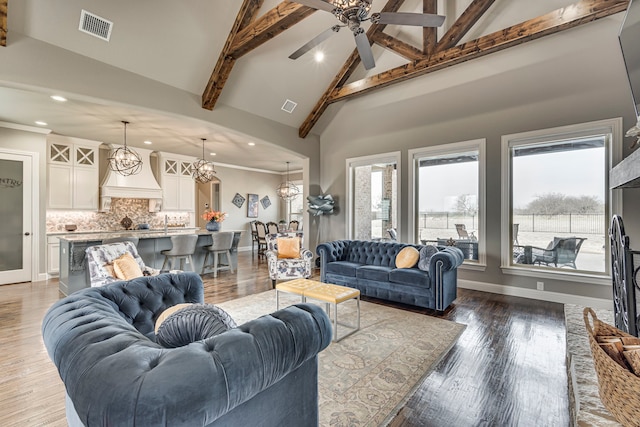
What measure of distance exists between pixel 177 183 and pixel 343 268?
5962 millimetres

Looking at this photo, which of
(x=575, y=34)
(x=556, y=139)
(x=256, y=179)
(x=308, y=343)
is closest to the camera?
(x=308, y=343)

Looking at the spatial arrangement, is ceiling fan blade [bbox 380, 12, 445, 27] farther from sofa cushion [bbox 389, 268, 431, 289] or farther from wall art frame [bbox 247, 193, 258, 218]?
wall art frame [bbox 247, 193, 258, 218]

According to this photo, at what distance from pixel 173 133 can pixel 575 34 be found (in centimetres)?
704

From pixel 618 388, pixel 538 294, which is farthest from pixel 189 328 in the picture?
pixel 538 294

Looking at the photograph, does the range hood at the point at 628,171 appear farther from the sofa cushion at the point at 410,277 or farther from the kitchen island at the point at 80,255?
the kitchen island at the point at 80,255

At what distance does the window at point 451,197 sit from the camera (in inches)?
197

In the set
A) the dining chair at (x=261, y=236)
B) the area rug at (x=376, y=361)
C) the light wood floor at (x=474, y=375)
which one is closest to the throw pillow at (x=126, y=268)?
the light wood floor at (x=474, y=375)

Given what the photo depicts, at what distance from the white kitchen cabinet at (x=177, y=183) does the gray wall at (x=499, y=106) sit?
4.93m

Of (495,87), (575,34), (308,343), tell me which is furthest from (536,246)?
(308,343)

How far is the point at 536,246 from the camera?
459cm

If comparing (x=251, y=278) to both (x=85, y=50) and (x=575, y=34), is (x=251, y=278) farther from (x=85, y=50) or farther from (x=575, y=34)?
(x=575, y=34)

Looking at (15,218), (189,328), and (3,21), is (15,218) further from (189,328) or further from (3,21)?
(189,328)

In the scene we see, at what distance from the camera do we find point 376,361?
2.58m

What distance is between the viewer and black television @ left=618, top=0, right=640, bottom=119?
211 centimetres
